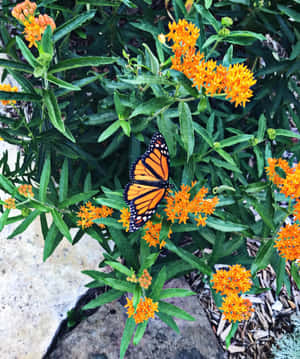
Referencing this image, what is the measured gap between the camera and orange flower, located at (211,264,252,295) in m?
2.19

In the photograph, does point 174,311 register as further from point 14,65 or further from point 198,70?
point 14,65

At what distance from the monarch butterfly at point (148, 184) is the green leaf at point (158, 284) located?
34cm

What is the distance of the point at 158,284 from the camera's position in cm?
223

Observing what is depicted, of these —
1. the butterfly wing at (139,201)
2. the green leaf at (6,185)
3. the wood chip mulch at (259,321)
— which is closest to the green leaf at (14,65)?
the green leaf at (6,185)

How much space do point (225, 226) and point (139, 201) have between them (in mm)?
694

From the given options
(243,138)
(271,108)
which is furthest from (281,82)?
(243,138)

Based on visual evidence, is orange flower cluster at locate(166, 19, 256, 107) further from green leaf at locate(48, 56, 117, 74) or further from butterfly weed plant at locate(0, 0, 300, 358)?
green leaf at locate(48, 56, 117, 74)

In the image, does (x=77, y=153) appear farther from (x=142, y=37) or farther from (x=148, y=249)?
(x=142, y=37)

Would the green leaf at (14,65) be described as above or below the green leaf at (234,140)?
above

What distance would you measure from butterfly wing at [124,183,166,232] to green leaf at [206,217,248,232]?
1.68 ft

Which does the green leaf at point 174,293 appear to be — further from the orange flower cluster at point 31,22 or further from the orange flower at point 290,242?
the orange flower cluster at point 31,22

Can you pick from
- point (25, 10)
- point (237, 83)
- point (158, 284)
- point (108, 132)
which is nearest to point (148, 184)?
point (108, 132)

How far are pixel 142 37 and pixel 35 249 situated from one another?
2.38 metres

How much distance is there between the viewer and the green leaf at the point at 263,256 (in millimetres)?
2262
